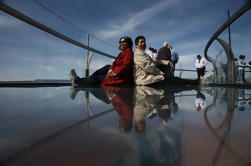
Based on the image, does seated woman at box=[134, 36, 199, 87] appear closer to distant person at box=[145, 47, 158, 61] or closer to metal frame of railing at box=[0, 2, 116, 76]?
metal frame of railing at box=[0, 2, 116, 76]

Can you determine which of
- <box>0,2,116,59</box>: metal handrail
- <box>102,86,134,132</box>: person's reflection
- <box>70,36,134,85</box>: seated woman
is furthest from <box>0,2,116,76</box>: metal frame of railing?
<box>102,86,134,132</box>: person's reflection

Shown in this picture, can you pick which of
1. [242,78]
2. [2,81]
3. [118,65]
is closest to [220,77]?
[242,78]

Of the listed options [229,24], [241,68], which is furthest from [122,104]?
[241,68]

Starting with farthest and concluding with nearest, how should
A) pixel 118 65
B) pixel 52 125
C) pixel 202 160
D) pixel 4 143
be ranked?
pixel 118 65, pixel 52 125, pixel 4 143, pixel 202 160

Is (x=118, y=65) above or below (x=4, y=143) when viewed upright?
above

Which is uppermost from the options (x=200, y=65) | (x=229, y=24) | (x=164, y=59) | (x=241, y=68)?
(x=229, y=24)

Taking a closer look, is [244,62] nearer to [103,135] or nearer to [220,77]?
[220,77]

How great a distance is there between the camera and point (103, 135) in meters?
0.43

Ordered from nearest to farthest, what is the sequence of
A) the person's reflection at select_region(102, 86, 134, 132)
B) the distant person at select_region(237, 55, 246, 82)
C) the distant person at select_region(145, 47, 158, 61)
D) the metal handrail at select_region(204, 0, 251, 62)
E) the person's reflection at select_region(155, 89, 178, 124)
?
the person's reflection at select_region(102, 86, 134, 132) → the person's reflection at select_region(155, 89, 178, 124) → the metal handrail at select_region(204, 0, 251, 62) → the distant person at select_region(237, 55, 246, 82) → the distant person at select_region(145, 47, 158, 61)

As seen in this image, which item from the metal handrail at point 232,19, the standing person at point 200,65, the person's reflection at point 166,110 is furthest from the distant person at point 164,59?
the standing person at point 200,65

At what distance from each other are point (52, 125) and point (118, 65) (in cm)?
234

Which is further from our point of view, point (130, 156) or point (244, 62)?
point (244, 62)

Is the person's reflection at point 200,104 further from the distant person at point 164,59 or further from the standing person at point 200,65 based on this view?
the standing person at point 200,65

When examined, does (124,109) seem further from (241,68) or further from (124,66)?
(241,68)
